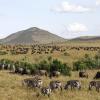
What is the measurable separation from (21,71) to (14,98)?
17776 mm

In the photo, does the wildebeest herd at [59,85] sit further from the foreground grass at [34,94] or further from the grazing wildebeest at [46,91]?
the grazing wildebeest at [46,91]

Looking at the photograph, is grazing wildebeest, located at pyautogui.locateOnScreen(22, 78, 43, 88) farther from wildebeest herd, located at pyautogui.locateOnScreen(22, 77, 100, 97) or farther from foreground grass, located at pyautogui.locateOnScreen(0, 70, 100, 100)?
foreground grass, located at pyautogui.locateOnScreen(0, 70, 100, 100)

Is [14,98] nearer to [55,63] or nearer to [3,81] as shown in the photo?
[3,81]

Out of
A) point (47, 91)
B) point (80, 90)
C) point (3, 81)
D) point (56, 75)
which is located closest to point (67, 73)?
point (56, 75)

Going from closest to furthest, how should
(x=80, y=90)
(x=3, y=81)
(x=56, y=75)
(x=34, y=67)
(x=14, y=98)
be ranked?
(x=14, y=98) < (x=80, y=90) < (x=3, y=81) < (x=56, y=75) < (x=34, y=67)

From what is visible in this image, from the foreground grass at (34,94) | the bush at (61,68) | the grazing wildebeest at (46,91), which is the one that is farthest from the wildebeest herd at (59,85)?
the bush at (61,68)

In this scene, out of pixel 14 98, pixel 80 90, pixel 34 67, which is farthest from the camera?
pixel 34 67

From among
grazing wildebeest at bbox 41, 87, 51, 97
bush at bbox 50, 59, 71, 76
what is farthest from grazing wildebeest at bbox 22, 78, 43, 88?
bush at bbox 50, 59, 71, 76

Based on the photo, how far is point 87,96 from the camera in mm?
28781

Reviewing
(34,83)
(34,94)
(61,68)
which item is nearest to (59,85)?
(34,83)

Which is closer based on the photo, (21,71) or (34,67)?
(21,71)

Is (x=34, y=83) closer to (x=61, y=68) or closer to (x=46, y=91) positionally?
(x=46, y=91)

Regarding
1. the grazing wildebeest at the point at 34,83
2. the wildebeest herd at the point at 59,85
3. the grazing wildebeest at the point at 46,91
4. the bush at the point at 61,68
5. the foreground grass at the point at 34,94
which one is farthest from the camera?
the bush at the point at 61,68

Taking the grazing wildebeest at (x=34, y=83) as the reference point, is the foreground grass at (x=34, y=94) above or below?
below
